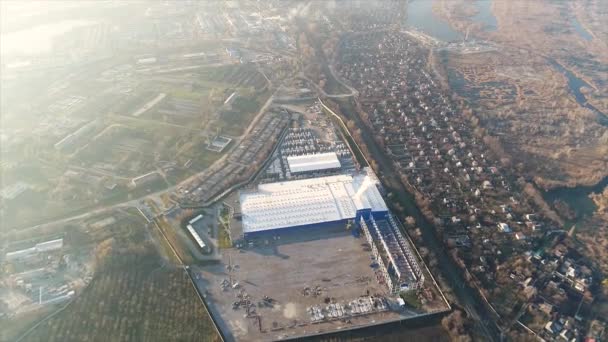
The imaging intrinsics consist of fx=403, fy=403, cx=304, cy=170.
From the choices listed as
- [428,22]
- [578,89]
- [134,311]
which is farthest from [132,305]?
[428,22]

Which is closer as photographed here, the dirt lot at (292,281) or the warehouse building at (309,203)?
the dirt lot at (292,281)

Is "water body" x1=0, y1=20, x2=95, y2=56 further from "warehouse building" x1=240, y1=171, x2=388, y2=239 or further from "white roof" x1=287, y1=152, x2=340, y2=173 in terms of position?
"warehouse building" x1=240, y1=171, x2=388, y2=239

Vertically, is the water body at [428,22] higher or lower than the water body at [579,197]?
higher

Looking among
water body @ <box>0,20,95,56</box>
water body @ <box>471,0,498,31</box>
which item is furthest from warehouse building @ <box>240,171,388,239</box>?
water body @ <box>0,20,95,56</box>

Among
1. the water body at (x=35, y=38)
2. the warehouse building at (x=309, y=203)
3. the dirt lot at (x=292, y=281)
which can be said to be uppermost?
the water body at (x=35, y=38)

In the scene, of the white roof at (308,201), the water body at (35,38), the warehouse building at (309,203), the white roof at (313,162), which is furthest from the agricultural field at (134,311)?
the water body at (35,38)

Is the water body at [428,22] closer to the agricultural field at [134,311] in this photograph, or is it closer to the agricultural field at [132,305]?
the agricultural field at [132,305]

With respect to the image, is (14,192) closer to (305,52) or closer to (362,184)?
(362,184)
